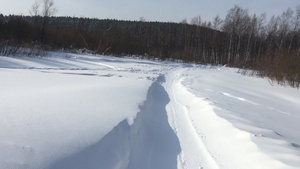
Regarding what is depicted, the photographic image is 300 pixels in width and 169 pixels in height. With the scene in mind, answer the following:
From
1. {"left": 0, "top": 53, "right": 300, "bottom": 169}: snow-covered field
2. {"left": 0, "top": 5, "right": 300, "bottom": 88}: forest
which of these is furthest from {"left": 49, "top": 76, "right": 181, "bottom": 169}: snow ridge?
{"left": 0, "top": 5, "right": 300, "bottom": 88}: forest

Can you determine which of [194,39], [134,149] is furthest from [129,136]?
[194,39]

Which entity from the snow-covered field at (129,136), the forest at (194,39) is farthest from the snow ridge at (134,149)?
the forest at (194,39)

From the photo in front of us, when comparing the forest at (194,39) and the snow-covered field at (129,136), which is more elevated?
the forest at (194,39)

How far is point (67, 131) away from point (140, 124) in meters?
1.83

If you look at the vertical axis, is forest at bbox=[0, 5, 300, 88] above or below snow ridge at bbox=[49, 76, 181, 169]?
above

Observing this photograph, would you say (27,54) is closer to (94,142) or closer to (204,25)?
(94,142)

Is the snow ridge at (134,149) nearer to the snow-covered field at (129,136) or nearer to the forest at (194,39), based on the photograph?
the snow-covered field at (129,136)

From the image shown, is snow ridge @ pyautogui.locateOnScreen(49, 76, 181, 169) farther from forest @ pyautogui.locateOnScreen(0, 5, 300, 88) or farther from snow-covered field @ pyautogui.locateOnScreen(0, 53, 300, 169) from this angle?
forest @ pyautogui.locateOnScreen(0, 5, 300, 88)

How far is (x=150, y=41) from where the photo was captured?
6353cm

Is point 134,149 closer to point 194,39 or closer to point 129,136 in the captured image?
point 129,136

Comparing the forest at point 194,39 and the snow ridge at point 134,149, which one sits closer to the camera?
the snow ridge at point 134,149

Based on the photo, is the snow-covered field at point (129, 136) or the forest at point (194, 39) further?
the forest at point (194, 39)

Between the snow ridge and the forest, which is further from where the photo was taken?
the forest

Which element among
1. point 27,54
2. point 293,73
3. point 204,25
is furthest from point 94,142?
point 204,25
